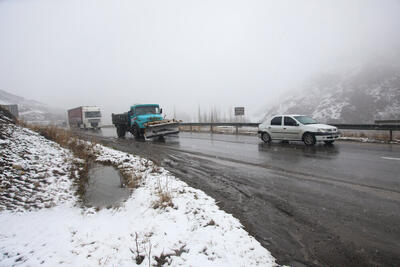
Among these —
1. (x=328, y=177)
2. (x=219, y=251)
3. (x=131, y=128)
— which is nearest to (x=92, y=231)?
(x=219, y=251)

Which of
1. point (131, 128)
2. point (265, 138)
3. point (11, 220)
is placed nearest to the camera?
point (11, 220)

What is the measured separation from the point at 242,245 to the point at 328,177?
13.3 ft

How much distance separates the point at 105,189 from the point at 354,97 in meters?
137

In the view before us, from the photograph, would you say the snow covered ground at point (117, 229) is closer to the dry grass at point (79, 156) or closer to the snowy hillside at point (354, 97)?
the dry grass at point (79, 156)

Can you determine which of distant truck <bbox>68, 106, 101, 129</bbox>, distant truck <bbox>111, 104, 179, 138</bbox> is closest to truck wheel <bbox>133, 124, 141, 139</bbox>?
distant truck <bbox>111, 104, 179, 138</bbox>

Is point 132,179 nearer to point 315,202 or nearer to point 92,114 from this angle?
point 315,202

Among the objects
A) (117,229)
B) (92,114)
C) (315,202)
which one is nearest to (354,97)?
(92,114)

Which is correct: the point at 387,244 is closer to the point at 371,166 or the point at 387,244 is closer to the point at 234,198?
the point at 234,198

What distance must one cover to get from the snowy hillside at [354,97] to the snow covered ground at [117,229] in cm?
10714

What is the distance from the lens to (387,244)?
293 cm

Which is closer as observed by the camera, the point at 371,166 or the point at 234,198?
the point at 234,198

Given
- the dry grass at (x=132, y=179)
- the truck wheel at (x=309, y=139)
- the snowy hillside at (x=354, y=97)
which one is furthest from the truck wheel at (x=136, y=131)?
the snowy hillside at (x=354, y=97)

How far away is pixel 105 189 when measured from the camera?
580cm

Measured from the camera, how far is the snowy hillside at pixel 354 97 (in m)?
93.7
